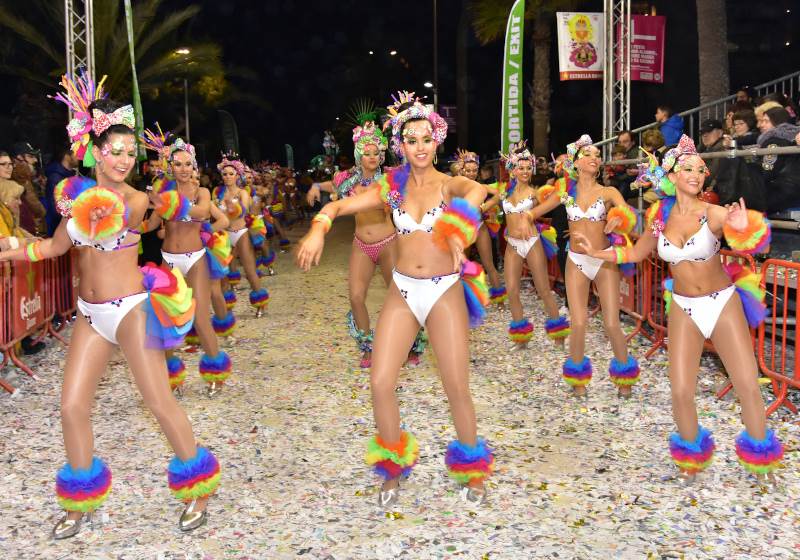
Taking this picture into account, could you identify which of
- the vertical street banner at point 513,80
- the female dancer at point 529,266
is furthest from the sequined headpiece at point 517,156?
the vertical street banner at point 513,80

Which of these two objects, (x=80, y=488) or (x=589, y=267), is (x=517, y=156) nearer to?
(x=589, y=267)

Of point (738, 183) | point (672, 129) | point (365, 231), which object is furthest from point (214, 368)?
point (672, 129)

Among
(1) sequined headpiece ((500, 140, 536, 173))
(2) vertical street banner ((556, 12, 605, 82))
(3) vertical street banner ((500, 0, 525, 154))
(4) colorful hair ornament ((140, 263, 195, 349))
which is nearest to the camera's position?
(4) colorful hair ornament ((140, 263, 195, 349))

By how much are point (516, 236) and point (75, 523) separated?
555cm

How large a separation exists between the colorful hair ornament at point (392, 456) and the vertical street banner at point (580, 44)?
1284 centimetres

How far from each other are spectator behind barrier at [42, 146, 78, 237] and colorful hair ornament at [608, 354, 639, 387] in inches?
274

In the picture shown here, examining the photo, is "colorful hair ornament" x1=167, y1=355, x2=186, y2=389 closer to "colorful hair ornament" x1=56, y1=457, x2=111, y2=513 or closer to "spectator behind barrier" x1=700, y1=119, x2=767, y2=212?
"colorful hair ornament" x1=56, y1=457, x2=111, y2=513

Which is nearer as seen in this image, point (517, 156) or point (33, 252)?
point (33, 252)

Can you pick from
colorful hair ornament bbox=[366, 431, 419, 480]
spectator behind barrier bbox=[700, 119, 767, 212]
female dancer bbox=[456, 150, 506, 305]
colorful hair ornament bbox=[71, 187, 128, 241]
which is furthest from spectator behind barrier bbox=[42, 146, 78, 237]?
spectator behind barrier bbox=[700, 119, 767, 212]

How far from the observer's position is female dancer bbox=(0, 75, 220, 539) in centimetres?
416

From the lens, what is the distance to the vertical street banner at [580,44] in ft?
52.9

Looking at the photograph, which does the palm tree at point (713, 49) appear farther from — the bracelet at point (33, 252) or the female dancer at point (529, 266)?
the bracelet at point (33, 252)

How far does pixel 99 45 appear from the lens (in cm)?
1984

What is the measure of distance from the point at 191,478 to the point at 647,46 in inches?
592
